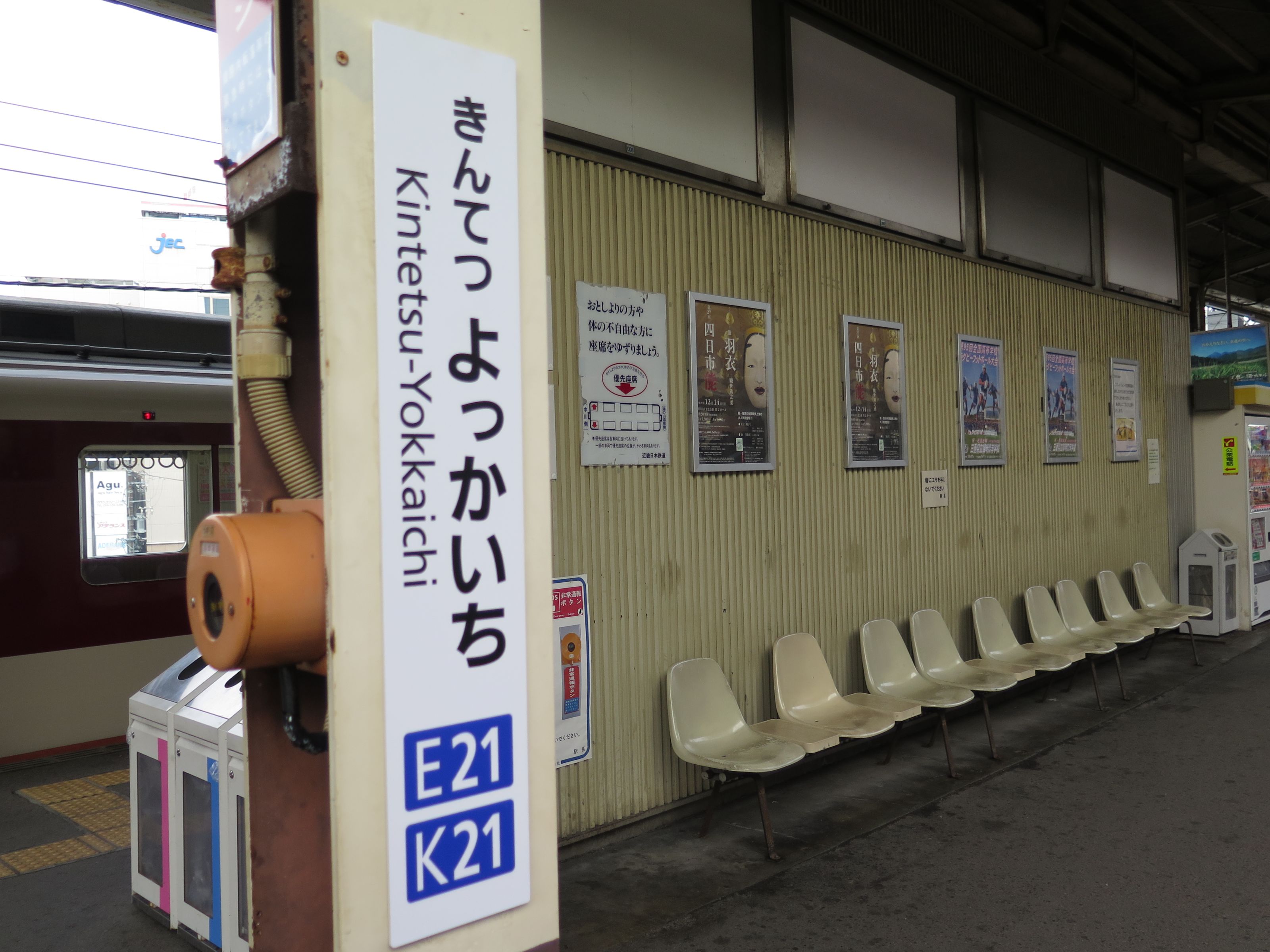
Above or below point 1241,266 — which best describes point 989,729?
below

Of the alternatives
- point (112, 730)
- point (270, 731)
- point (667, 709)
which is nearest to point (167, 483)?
point (112, 730)

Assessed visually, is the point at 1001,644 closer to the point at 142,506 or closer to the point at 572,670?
the point at 572,670

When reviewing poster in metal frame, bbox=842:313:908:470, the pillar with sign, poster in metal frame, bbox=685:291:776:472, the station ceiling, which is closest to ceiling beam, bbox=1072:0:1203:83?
the station ceiling

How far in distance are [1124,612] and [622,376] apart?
5.41 m

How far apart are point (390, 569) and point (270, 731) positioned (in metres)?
0.53

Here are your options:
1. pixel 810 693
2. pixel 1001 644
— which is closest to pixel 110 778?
pixel 810 693

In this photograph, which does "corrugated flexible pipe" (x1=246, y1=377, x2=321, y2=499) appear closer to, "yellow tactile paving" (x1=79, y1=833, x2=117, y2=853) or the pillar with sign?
the pillar with sign

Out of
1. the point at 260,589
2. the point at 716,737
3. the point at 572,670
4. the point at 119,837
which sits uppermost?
the point at 260,589

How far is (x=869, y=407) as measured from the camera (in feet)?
17.9

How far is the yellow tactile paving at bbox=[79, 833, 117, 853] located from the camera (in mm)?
4258

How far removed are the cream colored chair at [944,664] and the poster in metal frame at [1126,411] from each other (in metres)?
3.35

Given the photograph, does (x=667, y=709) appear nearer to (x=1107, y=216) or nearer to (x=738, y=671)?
(x=738, y=671)

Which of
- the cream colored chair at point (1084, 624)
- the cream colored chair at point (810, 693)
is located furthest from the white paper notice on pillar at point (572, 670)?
the cream colored chair at point (1084, 624)

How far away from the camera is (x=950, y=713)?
19.8ft
